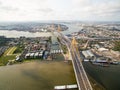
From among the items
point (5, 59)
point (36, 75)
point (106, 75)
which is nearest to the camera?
point (106, 75)

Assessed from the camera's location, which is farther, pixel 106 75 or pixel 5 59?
pixel 5 59

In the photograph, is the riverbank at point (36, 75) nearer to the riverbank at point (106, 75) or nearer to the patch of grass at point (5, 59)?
the patch of grass at point (5, 59)

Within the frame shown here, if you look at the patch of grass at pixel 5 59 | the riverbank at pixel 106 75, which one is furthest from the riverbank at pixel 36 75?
the riverbank at pixel 106 75

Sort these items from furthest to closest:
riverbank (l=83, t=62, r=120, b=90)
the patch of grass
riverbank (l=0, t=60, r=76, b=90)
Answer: the patch of grass
riverbank (l=0, t=60, r=76, b=90)
riverbank (l=83, t=62, r=120, b=90)

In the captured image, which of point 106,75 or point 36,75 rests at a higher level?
point 106,75

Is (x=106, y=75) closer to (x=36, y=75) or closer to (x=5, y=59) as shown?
(x=36, y=75)

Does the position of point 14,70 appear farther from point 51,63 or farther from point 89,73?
point 89,73

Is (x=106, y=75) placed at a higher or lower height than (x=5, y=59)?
higher

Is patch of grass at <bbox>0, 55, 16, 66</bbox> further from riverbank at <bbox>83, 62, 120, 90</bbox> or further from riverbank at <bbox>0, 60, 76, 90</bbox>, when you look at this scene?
riverbank at <bbox>83, 62, 120, 90</bbox>

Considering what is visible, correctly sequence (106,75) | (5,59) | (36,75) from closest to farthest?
1. (106,75)
2. (36,75)
3. (5,59)

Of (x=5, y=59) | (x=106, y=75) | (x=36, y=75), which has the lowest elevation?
(x=5, y=59)

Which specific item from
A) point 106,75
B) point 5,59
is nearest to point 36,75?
point 106,75

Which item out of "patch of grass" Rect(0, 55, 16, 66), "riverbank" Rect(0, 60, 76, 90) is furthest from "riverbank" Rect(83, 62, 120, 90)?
"patch of grass" Rect(0, 55, 16, 66)
